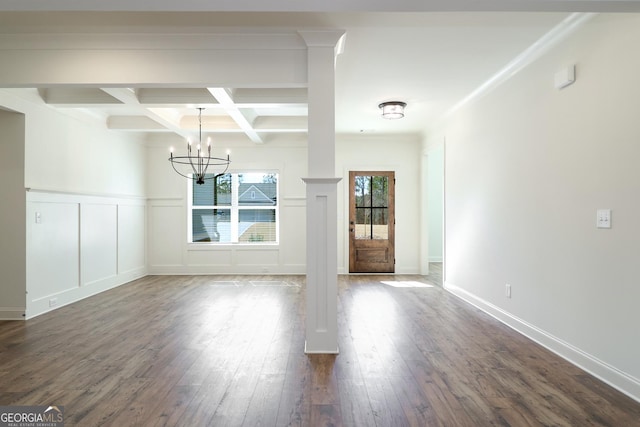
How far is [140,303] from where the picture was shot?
16.1 ft

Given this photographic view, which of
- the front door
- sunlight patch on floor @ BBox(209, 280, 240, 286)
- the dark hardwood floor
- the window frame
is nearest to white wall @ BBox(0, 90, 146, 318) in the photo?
the dark hardwood floor

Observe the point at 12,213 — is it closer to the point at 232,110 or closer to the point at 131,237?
the point at 131,237

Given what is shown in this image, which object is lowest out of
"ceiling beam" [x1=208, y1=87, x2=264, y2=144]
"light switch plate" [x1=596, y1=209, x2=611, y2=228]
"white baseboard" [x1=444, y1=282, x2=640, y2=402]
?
"white baseboard" [x1=444, y1=282, x2=640, y2=402]

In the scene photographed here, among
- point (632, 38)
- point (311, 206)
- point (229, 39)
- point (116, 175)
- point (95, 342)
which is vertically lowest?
point (95, 342)

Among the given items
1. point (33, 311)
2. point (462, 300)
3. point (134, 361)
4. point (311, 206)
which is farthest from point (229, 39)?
point (462, 300)

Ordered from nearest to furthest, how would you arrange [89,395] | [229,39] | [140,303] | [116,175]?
[89,395]
[229,39]
[140,303]
[116,175]

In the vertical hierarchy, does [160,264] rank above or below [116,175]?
below

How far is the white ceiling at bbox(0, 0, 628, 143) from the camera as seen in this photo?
2881 mm

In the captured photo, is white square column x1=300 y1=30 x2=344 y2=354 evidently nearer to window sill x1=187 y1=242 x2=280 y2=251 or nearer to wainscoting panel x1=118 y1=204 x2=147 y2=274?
window sill x1=187 y1=242 x2=280 y2=251

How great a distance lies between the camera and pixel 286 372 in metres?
A: 2.74

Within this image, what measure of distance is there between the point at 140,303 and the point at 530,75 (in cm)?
526

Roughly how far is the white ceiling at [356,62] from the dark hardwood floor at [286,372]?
2438mm

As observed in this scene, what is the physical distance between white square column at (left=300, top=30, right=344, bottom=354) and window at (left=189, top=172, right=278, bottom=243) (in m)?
4.42

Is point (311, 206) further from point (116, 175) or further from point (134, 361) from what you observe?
point (116, 175)
